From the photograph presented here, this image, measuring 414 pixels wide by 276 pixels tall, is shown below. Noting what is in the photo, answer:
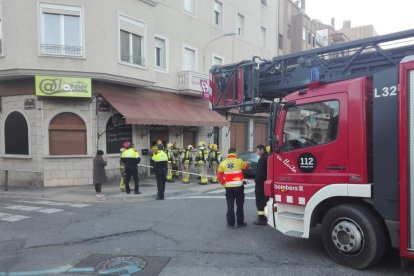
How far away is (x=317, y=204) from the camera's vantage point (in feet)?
18.1

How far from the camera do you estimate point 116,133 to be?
53.1ft

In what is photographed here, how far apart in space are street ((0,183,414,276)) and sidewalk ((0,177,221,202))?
2060 mm

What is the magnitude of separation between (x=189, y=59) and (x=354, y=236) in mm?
16697

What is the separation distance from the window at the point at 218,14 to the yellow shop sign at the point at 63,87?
10.8m

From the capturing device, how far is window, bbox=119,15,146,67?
15719 millimetres

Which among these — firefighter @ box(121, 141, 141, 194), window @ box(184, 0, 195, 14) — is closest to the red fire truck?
firefighter @ box(121, 141, 141, 194)

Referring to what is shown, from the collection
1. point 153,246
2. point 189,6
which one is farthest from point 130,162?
point 189,6

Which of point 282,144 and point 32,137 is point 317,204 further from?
point 32,137

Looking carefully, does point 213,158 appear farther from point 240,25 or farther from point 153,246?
point 240,25

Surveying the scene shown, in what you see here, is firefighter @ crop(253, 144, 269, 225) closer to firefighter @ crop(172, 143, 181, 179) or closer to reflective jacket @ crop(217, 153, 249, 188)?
reflective jacket @ crop(217, 153, 249, 188)

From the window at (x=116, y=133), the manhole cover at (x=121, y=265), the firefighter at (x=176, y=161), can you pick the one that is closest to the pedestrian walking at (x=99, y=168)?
the window at (x=116, y=133)

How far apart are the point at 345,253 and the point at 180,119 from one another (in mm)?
13325

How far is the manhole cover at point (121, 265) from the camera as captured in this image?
5312 mm

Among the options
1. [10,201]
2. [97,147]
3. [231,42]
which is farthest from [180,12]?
[10,201]
